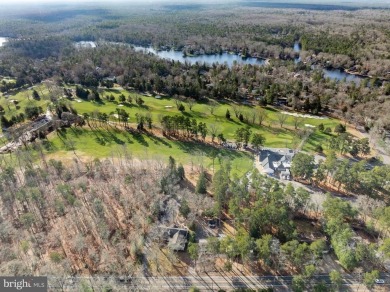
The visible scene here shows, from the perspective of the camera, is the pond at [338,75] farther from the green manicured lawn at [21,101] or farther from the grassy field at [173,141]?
→ the green manicured lawn at [21,101]

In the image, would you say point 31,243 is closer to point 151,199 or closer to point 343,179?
point 151,199

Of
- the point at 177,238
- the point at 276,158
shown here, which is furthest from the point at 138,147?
the point at 177,238

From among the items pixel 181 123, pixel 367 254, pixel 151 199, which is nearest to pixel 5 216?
pixel 151 199

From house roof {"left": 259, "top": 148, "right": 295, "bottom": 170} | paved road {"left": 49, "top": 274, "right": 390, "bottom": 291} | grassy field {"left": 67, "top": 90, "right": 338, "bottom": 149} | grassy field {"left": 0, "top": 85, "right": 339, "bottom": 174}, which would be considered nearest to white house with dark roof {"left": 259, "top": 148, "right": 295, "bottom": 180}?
house roof {"left": 259, "top": 148, "right": 295, "bottom": 170}

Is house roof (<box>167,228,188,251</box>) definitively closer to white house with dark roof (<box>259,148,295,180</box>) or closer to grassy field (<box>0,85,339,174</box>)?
grassy field (<box>0,85,339,174</box>)

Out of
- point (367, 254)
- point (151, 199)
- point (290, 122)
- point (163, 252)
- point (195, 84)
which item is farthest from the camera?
point (195, 84)

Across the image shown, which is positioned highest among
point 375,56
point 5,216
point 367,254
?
point 375,56

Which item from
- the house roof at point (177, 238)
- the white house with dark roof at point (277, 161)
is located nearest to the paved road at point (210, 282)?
the house roof at point (177, 238)
